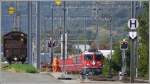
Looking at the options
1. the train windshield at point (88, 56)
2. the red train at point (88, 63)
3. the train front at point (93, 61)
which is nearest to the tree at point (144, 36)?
the red train at point (88, 63)

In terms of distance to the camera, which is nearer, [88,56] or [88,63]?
[88,63]

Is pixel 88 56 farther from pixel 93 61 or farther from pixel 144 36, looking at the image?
pixel 144 36

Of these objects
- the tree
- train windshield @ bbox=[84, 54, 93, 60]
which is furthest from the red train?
the tree

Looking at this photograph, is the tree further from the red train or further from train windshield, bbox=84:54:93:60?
train windshield, bbox=84:54:93:60

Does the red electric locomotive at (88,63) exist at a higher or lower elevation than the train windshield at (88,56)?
lower

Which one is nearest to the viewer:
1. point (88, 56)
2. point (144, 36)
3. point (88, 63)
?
point (144, 36)

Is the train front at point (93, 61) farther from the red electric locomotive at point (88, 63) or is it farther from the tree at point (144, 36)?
the tree at point (144, 36)

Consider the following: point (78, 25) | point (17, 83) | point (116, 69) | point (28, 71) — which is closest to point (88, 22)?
point (78, 25)

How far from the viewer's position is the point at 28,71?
3297 centimetres

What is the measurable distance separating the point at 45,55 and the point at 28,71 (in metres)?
22.8

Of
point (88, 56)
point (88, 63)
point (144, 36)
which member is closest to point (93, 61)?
point (88, 63)

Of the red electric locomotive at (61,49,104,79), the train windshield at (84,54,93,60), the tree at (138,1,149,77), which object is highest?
the tree at (138,1,149,77)

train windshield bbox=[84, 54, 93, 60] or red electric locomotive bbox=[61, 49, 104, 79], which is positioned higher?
train windshield bbox=[84, 54, 93, 60]

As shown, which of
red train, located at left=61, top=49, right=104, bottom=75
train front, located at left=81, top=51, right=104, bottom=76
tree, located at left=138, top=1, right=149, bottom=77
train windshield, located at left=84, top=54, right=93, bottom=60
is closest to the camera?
tree, located at left=138, top=1, right=149, bottom=77
